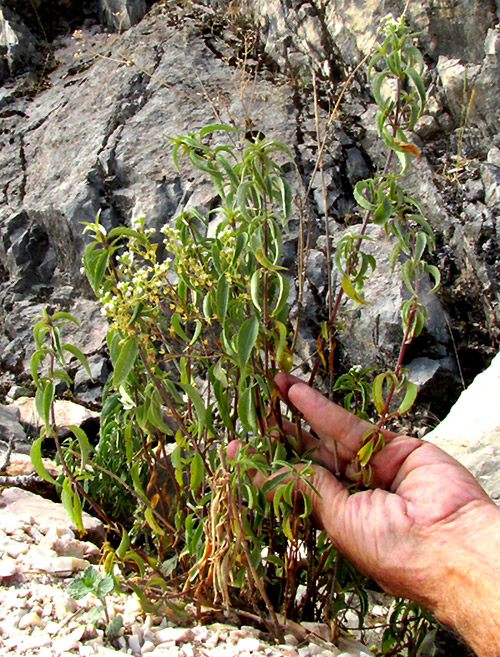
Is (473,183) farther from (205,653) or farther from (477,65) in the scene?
(205,653)

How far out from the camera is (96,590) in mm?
1215

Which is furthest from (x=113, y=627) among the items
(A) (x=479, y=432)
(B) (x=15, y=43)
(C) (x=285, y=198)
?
(B) (x=15, y=43)

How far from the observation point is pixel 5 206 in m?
4.23

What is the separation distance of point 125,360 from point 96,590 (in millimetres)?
550

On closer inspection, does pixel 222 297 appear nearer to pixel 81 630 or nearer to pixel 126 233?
pixel 126 233

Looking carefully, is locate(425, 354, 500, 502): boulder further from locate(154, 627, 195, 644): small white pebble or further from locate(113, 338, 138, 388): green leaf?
locate(113, 338, 138, 388): green leaf

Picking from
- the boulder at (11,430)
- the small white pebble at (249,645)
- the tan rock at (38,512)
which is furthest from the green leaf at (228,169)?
the boulder at (11,430)

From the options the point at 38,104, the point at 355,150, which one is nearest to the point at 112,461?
the point at 355,150

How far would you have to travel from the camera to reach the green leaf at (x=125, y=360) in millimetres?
1046

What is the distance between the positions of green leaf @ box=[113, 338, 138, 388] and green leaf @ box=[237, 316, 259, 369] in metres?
0.22

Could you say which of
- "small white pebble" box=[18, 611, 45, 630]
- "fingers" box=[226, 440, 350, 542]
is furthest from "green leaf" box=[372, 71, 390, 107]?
"small white pebble" box=[18, 611, 45, 630]

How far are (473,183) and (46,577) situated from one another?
308cm

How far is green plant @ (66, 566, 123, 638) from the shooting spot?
1.22 metres

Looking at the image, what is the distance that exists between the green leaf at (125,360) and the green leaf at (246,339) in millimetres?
217
